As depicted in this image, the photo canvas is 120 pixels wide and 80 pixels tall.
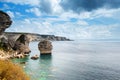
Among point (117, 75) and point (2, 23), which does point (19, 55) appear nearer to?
point (2, 23)

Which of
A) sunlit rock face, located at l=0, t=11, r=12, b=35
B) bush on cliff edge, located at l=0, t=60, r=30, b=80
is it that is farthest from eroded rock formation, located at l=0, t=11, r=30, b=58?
bush on cliff edge, located at l=0, t=60, r=30, b=80

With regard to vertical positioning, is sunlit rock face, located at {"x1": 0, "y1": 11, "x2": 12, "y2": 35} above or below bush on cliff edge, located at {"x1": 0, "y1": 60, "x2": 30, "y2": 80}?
above

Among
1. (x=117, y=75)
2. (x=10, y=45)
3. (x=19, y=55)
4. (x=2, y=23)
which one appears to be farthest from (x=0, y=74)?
(x=10, y=45)

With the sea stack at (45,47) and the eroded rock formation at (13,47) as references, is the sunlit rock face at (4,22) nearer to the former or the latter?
the eroded rock formation at (13,47)

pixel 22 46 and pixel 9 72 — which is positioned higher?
pixel 22 46

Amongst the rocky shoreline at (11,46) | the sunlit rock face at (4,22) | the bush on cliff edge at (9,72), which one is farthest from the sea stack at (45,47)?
the bush on cliff edge at (9,72)

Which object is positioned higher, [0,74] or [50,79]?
[0,74]

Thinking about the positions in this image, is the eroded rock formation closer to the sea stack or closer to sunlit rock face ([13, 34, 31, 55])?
sunlit rock face ([13, 34, 31, 55])

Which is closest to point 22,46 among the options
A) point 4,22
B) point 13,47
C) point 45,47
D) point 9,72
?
point 13,47

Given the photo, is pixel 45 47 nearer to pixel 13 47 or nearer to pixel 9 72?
pixel 13 47

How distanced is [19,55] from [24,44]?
23615 mm

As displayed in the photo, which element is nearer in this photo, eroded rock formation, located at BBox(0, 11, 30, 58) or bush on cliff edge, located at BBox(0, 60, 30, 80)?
bush on cliff edge, located at BBox(0, 60, 30, 80)

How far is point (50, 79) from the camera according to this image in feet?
273

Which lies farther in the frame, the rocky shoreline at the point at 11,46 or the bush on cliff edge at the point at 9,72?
the rocky shoreline at the point at 11,46
